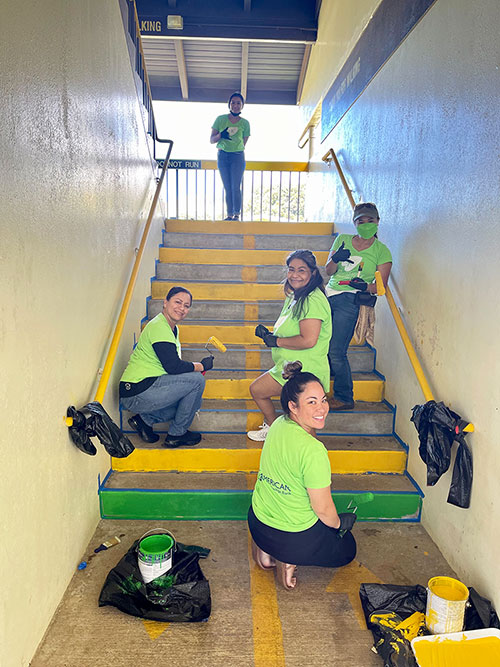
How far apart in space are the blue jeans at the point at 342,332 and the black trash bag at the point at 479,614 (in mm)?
1685

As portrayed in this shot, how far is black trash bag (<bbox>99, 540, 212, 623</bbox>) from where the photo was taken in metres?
2.22

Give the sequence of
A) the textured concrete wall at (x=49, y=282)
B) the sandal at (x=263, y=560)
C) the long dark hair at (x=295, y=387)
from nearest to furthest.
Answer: the textured concrete wall at (x=49, y=282)
the long dark hair at (x=295, y=387)
the sandal at (x=263, y=560)

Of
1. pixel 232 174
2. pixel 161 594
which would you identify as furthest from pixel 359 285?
pixel 232 174

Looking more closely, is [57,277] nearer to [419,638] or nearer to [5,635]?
[5,635]

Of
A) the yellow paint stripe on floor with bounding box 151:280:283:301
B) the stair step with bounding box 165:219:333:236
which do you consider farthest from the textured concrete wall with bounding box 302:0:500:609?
the stair step with bounding box 165:219:333:236

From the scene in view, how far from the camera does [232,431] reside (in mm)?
3629

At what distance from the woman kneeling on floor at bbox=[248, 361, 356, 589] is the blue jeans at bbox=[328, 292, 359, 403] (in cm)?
124

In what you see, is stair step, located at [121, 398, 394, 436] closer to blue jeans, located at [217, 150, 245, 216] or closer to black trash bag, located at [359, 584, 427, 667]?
black trash bag, located at [359, 584, 427, 667]

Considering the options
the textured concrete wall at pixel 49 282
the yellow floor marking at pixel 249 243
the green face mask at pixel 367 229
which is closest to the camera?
the textured concrete wall at pixel 49 282

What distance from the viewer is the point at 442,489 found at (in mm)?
2803

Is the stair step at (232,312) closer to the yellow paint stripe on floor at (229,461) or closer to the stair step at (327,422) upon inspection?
the stair step at (327,422)

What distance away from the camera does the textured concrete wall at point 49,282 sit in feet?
5.98

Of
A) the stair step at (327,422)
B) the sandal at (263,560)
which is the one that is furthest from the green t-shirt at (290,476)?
the stair step at (327,422)

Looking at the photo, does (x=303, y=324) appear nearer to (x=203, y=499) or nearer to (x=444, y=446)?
(x=444, y=446)
